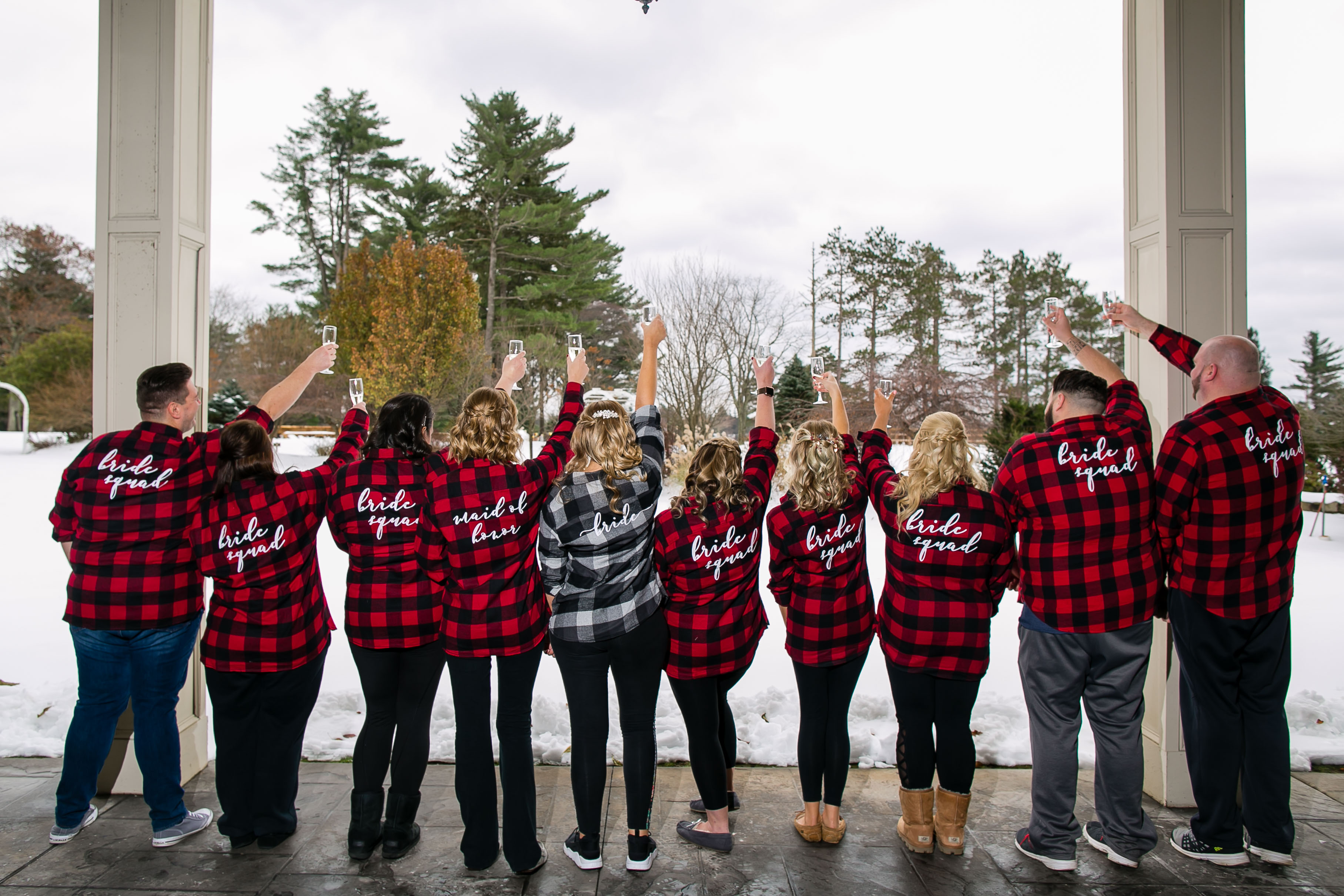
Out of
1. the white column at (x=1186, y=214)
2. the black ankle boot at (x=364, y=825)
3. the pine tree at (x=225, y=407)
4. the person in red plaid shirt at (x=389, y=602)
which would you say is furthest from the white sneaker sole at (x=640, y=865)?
the pine tree at (x=225, y=407)

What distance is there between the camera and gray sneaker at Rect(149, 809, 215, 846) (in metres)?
2.47

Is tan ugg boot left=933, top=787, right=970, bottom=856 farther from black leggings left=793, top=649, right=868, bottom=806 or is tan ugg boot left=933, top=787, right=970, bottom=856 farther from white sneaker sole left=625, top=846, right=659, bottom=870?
white sneaker sole left=625, top=846, right=659, bottom=870

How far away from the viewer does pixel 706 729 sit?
7.75 feet

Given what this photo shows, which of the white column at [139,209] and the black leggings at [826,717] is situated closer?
the black leggings at [826,717]

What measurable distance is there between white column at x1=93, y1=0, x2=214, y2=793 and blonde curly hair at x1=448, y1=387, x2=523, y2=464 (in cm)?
158

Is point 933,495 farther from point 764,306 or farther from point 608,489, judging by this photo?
point 764,306

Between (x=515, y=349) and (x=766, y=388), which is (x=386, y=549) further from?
(x=766, y=388)

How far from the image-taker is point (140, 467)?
2396 millimetres

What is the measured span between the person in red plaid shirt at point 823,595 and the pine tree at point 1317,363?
38.9m

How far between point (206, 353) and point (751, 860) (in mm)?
3152

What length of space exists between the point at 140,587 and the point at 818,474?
234cm

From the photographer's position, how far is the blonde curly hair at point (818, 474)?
7.67 feet

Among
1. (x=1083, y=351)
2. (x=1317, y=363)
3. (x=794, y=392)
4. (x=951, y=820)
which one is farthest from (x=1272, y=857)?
(x=1317, y=363)

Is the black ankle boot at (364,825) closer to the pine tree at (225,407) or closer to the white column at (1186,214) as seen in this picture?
the white column at (1186,214)
